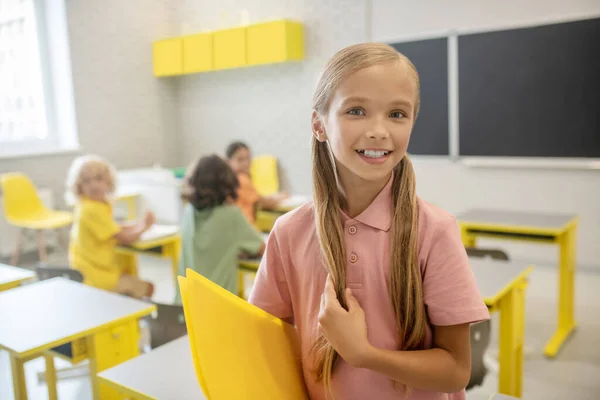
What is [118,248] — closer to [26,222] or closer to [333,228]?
[26,222]

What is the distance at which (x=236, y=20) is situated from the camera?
6.46 meters

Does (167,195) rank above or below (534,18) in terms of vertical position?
below

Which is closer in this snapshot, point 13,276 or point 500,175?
point 13,276

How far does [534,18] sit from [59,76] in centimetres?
481

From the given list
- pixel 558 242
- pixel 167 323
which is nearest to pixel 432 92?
pixel 558 242

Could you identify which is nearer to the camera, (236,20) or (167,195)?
(167,195)

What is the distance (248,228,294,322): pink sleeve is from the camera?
1010mm

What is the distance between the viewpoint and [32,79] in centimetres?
600

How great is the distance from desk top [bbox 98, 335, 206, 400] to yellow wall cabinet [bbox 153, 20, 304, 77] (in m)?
4.69

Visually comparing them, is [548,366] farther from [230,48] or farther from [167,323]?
[230,48]

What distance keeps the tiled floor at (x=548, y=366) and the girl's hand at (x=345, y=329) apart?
4.31 ft

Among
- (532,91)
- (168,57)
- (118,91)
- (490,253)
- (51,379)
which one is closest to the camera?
(51,379)

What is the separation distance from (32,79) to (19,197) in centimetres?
158

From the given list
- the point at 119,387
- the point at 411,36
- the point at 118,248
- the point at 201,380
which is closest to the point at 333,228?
the point at 201,380
